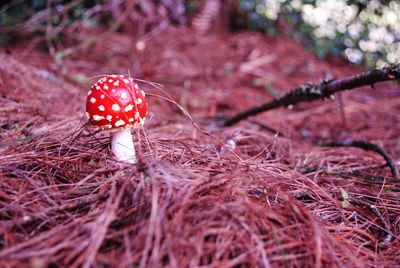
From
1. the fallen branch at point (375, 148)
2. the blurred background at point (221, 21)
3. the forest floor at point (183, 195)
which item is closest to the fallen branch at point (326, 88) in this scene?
the forest floor at point (183, 195)

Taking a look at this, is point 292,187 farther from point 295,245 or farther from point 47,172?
point 47,172

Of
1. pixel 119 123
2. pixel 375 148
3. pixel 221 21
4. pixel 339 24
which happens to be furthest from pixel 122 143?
pixel 339 24

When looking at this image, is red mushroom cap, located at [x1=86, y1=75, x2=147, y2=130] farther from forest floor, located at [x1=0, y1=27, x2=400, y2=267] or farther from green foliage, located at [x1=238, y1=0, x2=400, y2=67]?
green foliage, located at [x1=238, y1=0, x2=400, y2=67]

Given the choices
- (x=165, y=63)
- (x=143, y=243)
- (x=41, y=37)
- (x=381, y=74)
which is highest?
(x=381, y=74)

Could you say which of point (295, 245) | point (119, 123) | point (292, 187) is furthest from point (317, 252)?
point (119, 123)

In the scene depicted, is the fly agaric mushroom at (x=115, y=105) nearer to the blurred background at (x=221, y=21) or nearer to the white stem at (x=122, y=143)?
the white stem at (x=122, y=143)

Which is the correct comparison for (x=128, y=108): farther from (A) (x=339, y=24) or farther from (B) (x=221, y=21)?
(A) (x=339, y=24)
